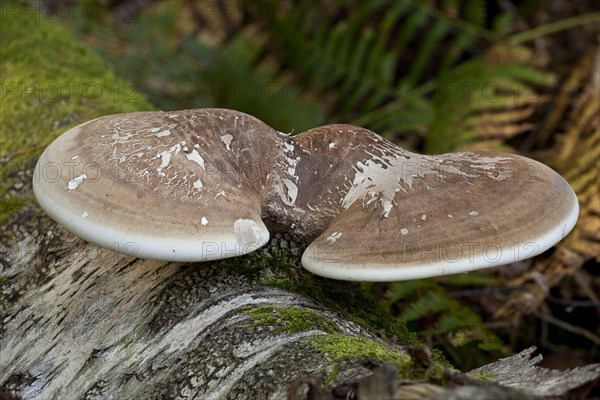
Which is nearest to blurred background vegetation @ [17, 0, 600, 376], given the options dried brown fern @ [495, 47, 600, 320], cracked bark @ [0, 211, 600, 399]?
dried brown fern @ [495, 47, 600, 320]

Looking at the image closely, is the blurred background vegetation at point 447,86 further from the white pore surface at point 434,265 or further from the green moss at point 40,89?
the white pore surface at point 434,265

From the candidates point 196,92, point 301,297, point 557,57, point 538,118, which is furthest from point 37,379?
point 557,57

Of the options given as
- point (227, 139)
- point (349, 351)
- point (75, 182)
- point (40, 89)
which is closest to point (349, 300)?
point (349, 351)

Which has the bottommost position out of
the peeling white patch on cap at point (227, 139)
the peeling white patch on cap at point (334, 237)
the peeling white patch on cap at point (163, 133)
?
the peeling white patch on cap at point (334, 237)

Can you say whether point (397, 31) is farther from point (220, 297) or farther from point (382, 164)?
point (220, 297)

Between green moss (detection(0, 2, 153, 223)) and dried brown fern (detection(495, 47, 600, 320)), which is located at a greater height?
green moss (detection(0, 2, 153, 223))

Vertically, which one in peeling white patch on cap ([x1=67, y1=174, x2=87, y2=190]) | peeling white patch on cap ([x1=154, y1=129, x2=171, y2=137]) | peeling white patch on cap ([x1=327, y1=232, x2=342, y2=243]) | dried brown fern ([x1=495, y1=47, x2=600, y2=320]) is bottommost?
dried brown fern ([x1=495, y1=47, x2=600, y2=320])

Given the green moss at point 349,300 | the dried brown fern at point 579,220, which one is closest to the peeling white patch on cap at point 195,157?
the green moss at point 349,300

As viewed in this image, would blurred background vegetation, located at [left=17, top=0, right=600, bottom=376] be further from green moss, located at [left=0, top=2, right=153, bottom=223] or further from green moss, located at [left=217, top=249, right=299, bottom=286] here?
green moss, located at [left=217, top=249, right=299, bottom=286]

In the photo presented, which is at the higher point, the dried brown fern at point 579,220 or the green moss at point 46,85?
the green moss at point 46,85
